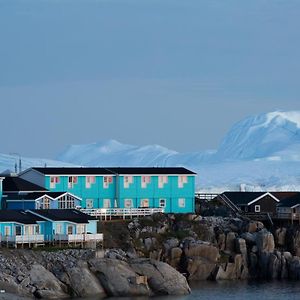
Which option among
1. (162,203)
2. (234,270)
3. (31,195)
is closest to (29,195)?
(31,195)

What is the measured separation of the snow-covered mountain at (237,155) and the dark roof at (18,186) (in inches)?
1668

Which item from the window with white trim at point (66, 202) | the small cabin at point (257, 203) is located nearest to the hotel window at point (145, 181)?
the window with white trim at point (66, 202)

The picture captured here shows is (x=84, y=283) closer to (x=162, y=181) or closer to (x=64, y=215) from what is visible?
(x=64, y=215)

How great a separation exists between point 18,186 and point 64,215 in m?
6.04

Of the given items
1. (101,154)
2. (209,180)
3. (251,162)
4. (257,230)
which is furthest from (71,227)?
(101,154)

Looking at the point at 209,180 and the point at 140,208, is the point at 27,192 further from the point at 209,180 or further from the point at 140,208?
the point at 209,180

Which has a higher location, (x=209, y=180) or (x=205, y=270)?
(x=209, y=180)

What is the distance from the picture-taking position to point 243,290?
6247cm

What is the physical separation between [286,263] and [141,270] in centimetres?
1008

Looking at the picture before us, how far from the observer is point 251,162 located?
401 ft

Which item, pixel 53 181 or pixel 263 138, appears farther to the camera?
pixel 263 138

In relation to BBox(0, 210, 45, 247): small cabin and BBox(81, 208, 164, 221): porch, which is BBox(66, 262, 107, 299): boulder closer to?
BBox(0, 210, 45, 247): small cabin

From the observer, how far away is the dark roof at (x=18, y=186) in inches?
2783

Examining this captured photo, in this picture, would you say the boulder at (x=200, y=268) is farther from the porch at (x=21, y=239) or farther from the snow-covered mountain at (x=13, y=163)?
the snow-covered mountain at (x=13, y=163)
